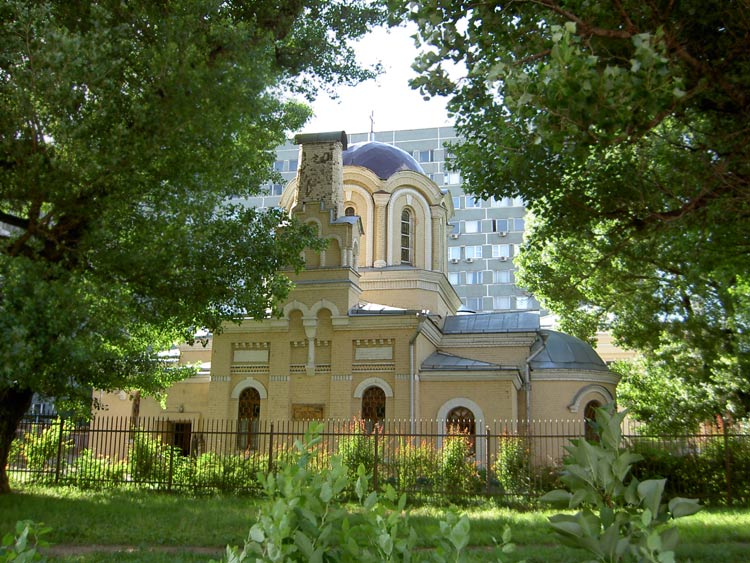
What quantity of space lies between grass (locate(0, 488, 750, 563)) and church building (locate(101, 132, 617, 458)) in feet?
16.2

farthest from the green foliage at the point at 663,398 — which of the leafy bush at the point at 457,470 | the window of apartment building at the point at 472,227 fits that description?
the window of apartment building at the point at 472,227

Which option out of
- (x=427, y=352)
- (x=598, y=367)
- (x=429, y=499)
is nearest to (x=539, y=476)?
(x=429, y=499)

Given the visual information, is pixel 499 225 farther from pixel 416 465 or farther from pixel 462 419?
pixel 416 465

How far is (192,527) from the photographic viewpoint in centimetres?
1002

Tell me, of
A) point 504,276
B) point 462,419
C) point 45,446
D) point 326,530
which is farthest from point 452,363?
point 504,276

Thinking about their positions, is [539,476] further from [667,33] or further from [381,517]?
[381,517]

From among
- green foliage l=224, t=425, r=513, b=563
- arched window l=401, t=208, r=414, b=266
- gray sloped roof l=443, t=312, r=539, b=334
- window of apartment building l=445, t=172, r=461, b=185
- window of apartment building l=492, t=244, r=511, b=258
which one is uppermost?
window of apartment building l=445, t=172, r=461, b=185

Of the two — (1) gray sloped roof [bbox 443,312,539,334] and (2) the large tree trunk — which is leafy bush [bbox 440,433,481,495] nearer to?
(1) gray sloped roof [bbox 443,312,539,334]

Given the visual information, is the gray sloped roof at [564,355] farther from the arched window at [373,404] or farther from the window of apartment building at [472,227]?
the window of apartment building at [472,227]

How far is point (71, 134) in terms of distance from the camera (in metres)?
9.38

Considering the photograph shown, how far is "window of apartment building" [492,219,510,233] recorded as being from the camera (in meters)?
53.8

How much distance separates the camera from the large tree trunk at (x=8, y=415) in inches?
492

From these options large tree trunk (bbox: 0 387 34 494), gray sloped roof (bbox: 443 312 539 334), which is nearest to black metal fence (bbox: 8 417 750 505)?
large tree trunk (bbox: 0 387 34 494)

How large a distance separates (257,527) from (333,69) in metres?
15.0
